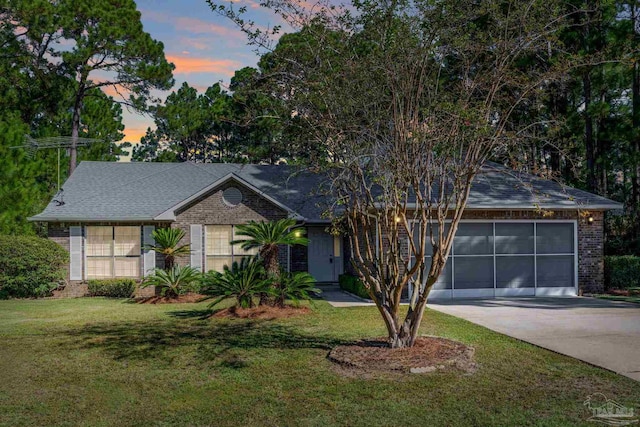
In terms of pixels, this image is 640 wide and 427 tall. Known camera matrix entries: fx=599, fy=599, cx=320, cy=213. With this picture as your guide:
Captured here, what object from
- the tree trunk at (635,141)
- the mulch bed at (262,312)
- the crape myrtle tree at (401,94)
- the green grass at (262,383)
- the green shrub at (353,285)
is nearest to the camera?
the green grass at (262,383)

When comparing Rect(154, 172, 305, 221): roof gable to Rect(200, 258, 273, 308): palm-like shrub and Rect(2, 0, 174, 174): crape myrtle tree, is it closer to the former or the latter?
Rect(200, 258, 273, 308): palm-like shrub

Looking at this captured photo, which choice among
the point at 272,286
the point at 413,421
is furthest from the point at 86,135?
the point at 413,421

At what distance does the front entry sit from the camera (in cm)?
2178

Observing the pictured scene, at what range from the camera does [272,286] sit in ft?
47.2

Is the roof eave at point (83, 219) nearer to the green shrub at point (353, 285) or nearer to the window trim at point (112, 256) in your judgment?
the window trim at point (112, 256)

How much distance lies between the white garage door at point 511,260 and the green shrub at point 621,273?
1629mm

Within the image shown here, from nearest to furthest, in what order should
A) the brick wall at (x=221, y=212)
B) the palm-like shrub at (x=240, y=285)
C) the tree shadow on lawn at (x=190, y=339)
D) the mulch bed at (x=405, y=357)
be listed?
the mulch bed at (x=405, y=357), the tree shadow on lawn at (x=190, y=339), the palm-like shrub at (x=240, y=285), the brick wall at (x=221, y=212)

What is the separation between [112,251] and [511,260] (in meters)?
12.6

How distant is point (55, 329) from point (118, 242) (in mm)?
7756

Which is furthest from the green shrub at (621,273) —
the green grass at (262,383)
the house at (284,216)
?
the green grass at (262,383)

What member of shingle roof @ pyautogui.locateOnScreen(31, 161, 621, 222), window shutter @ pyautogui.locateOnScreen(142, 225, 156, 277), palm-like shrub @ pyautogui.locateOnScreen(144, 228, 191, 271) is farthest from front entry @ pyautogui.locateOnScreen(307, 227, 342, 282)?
window shutter @ pyautogui.locateOnScreen(142, 225, 156, 277)

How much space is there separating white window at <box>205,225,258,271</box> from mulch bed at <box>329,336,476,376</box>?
10.7 meters

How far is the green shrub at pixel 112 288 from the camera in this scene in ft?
63.5

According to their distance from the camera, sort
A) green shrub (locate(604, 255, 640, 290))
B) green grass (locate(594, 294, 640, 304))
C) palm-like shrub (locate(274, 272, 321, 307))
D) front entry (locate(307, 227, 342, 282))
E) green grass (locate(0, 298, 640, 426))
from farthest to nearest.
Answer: front entry (locate(307, 227, 342, 282)), green shrub (locate(604, 255, 640, 290)), green grass (locate(594, 294, 640, 304)), palm-like shrub (locate(274, 272, 321, 307)), green grass (locate(0, 298, 640, 426))
